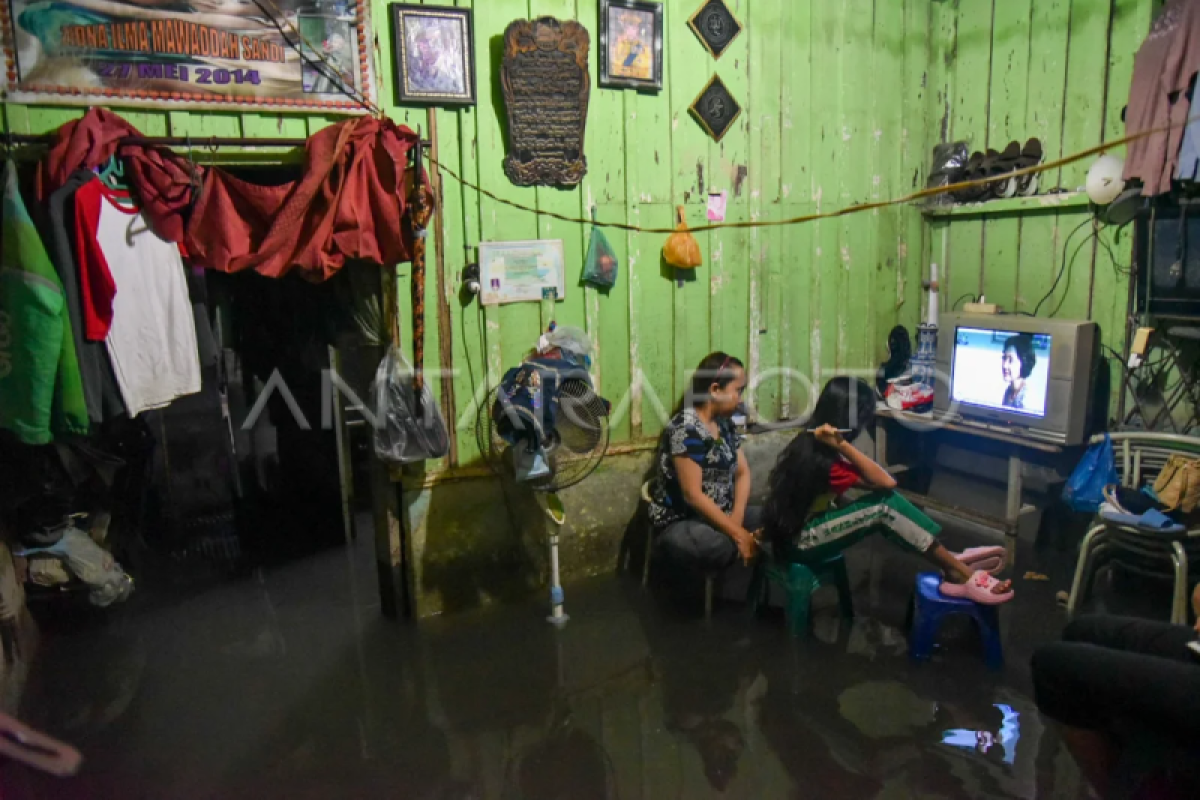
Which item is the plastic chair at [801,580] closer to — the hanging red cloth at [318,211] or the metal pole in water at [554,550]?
the metal pole in water at [554,550]

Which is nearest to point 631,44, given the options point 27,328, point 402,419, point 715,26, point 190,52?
point 715,26

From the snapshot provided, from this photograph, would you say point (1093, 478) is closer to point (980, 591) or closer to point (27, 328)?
point (980, 591)

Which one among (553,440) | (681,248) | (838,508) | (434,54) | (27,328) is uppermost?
(434,54)

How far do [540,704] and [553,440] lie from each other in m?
1.06

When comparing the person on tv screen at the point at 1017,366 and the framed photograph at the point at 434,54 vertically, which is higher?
the framed photograph at the point at 434,54

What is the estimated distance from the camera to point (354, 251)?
3.22m

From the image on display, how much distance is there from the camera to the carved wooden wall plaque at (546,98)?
11.8 feet

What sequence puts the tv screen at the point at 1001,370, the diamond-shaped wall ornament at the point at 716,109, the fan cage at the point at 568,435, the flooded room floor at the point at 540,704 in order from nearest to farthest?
the flooded room floor at the point at 540,704 < the fan cage at the point at 568,435 < the tv screen at the point at 1001,370 < the diamond-shaped wall ornament at the point at 716,109

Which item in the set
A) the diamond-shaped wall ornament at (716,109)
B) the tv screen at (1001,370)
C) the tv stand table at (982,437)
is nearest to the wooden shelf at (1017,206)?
the tv screen at (1001,370)

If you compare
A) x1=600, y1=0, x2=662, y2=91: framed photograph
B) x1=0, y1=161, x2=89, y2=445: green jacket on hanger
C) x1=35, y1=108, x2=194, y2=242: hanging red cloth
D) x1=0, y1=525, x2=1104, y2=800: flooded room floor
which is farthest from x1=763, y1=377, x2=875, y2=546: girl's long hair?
x1=0, y1=161, x2=89, y2=445: green jacket on hanger

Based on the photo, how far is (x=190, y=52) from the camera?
3.03 meters

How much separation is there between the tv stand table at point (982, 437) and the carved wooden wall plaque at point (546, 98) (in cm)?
238

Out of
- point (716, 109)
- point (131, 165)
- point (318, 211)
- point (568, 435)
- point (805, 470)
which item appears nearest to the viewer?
point (131, 165)

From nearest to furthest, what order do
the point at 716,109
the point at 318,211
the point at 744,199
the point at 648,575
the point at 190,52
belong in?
the point at 190,52
the point at 318,211
the point at 648,575
the point at 716,109
the point at 744,199
